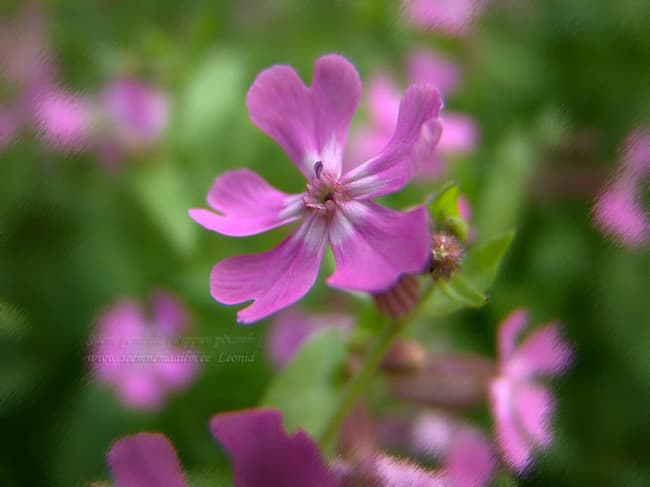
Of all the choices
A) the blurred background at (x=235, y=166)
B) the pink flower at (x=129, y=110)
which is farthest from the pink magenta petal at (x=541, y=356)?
the pink flower at (x=129, y=110)

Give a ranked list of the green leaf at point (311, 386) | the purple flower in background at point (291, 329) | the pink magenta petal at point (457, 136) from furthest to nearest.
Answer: the pink magenta petal at point (457, 136) → the purple flower in background at point (291, 329) → the green leaf at point (311, 386)

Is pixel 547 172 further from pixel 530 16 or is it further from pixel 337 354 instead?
pixel 337 354

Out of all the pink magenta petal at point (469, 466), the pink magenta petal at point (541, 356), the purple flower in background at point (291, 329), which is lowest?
the purple flower in background at point (291, 329)

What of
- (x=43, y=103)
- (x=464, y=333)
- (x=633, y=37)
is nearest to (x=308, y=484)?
(x=43, y=103)

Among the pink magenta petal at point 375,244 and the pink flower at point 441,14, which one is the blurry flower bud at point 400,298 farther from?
the pink flower at point 441,14

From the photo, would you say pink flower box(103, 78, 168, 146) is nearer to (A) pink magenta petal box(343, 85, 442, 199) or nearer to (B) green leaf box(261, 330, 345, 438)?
(B) green leaf box(261, 330, 345, 438)

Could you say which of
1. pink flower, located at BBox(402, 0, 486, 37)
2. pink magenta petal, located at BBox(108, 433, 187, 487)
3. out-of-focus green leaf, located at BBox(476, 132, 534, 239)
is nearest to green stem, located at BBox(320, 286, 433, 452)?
pink magenta petal, located at BBox(108, 433, 187, 487)

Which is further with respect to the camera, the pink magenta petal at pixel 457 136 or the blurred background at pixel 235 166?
the pink magenta petal at pixel 457 136
